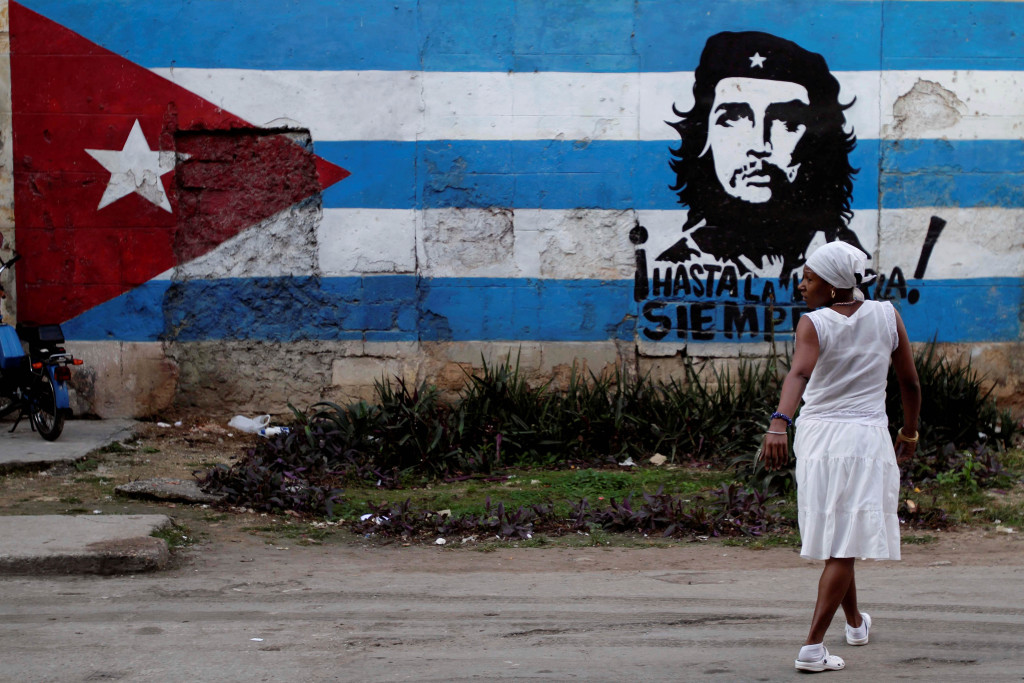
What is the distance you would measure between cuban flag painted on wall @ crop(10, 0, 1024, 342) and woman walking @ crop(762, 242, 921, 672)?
4.54m

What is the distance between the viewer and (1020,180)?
8.27m

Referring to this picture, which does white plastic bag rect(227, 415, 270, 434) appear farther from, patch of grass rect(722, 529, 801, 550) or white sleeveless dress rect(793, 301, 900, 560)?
white sleeveless dress rect(793, 301, 900, 560)

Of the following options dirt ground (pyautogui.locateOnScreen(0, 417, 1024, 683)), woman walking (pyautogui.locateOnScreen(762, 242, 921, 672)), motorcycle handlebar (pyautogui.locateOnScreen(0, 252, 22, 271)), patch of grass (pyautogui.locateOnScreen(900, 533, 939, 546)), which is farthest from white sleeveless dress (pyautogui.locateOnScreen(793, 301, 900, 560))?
motorcycle handlebar (pyautogui.locateOnScreen(0, 252, 22, 271))

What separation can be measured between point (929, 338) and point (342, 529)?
5158 mm

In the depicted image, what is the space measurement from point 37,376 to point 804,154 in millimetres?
6153

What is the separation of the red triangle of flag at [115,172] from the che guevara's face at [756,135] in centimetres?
306

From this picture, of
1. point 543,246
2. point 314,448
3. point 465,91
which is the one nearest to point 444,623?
point 314,448

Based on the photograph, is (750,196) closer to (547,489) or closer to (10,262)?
(547,489)

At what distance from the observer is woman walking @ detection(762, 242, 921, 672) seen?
3.53m

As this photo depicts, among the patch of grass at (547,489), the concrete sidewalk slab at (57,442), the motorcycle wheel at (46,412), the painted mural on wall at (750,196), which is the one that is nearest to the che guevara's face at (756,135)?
the painted mural on wall at (750,196)

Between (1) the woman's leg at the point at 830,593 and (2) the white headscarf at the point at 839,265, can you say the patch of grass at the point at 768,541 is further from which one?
(2) the white headscarf at the point at 839,265

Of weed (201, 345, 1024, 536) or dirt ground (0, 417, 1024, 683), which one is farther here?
weed (201, 345, 1024, 536)

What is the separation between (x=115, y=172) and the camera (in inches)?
314

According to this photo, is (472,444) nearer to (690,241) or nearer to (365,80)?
(690,241)
